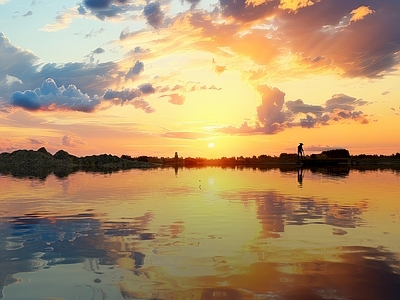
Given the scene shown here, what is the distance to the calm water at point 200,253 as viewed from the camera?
38.9 ft

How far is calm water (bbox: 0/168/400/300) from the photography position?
1187cm

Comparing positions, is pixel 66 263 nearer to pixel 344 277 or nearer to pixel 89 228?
pixel 89 228

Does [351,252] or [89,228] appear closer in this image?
[351,252]

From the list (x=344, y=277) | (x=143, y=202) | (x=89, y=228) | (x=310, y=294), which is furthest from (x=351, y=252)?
(x=143, y=202)

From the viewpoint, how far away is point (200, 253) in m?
16.2

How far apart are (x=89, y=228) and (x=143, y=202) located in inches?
490

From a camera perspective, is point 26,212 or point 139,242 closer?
point 139,242

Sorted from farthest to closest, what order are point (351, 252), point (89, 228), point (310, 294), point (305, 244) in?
point (89, 228)
point (305, 244)
point (351, 252)
point (310, 294)

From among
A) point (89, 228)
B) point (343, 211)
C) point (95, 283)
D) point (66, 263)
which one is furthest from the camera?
point (343, 211)

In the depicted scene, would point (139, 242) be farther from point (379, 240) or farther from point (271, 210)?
point (271, 210)

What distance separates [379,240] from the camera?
61.2ft

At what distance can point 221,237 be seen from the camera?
19.4m

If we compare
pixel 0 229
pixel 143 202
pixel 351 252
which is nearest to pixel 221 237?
pixel 351 252

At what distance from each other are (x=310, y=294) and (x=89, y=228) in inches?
567
